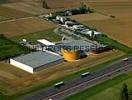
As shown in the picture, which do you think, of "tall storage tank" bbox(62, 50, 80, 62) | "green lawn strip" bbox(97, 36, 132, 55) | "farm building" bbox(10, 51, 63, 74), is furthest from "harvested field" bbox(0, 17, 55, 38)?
"tall storage tank" bbox(62, 50, 80, 62)

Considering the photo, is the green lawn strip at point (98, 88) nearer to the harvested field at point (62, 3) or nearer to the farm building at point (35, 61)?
the farm building at point (35, 61)

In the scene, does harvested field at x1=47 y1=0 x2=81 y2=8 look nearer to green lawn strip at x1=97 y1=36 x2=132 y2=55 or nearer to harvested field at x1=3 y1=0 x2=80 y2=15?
harvested field at x1=3 y1=0 x2=80 y2=15

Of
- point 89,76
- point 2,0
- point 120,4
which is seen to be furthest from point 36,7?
point 89,76

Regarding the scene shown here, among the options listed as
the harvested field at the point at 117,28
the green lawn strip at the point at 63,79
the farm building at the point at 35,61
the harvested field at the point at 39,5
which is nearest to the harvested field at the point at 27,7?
the harvested field at the point at 39,5

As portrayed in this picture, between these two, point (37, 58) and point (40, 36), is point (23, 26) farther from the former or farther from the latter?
point (37, 58)

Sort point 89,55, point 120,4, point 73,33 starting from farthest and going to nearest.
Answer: point 120,4 → point 73,33 → point 89,55

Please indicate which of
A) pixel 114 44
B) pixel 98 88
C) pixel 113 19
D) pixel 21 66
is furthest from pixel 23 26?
pixel 98 88

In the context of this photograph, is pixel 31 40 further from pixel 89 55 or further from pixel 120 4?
pixel 120 4
